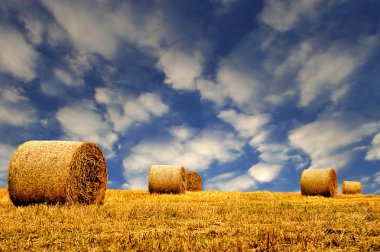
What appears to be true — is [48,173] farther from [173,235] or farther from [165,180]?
[165,180]

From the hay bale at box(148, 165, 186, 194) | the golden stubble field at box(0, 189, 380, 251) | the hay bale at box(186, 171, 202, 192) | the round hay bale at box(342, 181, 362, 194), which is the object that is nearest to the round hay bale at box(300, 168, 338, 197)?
the hay bale at box(148, 165, 186, 194)

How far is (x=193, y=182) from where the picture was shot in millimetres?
27094

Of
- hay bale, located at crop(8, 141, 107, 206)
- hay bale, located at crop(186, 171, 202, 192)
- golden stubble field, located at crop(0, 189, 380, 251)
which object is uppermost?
hay bale, located at crop(186, 171, 202, 192)

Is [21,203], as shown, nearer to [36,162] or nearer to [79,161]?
[36,162]

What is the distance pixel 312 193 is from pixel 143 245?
1906cm

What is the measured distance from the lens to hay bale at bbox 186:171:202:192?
26.7 meters

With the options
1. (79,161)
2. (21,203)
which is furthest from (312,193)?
(21,203)

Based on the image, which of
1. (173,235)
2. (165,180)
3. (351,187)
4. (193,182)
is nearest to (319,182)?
(165,180)

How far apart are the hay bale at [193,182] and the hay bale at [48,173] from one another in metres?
15.5

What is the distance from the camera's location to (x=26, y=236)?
5.50m

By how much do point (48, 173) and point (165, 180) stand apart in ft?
35.8

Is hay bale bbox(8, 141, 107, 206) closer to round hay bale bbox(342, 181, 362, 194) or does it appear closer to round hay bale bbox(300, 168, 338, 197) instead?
round hay bale bbox(300, 168, 338, 197)

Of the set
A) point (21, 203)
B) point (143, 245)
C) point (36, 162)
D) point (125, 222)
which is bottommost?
point (143, 245)

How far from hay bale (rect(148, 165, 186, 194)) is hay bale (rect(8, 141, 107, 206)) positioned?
9.22 meters
